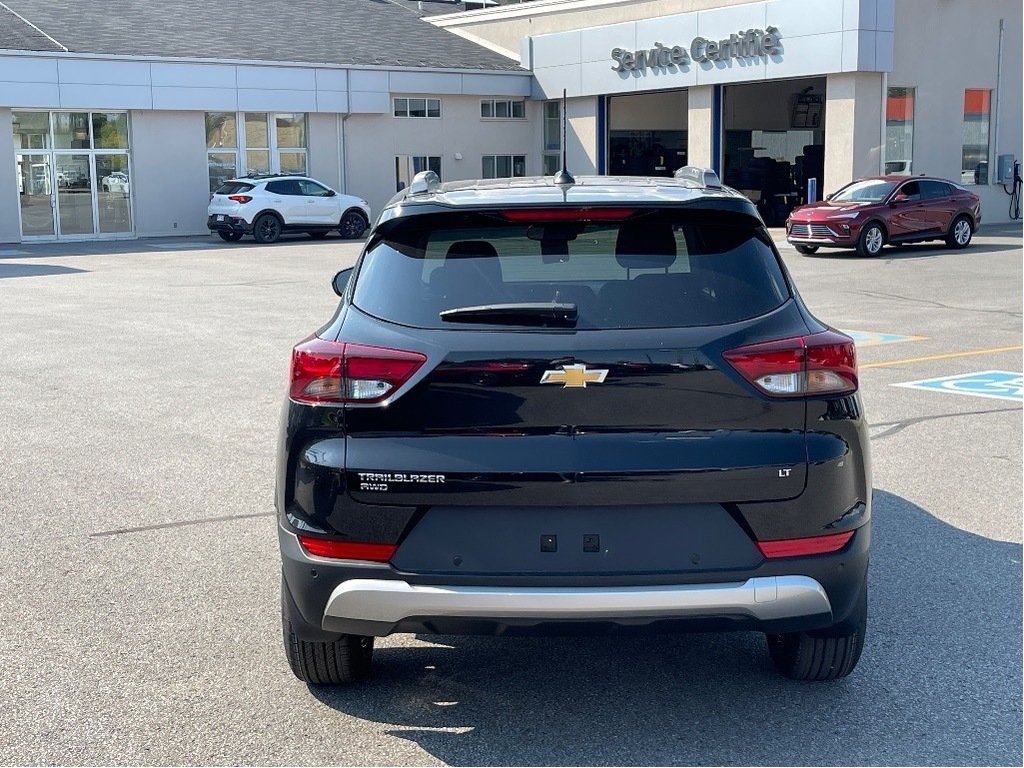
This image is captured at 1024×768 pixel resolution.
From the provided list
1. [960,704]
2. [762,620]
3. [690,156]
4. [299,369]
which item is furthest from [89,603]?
[690,156]

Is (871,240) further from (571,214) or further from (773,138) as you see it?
(571,214)

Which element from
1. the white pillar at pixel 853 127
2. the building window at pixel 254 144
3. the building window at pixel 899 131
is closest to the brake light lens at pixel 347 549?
the white pillar at pixel 853 127

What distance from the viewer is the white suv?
32188 mm

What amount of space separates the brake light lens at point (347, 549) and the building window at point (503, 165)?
3849cm

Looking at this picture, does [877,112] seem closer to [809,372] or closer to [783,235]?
[783,235]

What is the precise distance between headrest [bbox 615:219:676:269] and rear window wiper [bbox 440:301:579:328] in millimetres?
307

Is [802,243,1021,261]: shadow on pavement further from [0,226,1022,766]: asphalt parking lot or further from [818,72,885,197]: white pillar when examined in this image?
[0,226,1022,766]: asphalt parking lot

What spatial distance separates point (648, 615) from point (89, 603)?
2.75 metres

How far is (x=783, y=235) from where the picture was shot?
34062 mm

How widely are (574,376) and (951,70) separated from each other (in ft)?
112

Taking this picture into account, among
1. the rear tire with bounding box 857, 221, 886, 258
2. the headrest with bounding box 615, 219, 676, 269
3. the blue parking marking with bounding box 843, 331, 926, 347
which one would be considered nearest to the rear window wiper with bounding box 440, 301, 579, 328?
the headrest with bounding box 615, 219, 676, 269

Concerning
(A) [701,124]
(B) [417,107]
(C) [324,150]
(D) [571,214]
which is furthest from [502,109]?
(D) [571,214]

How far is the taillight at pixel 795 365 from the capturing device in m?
3.87

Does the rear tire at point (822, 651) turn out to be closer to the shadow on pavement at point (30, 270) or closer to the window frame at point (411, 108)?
the shadow on pavement at point (30, 270)
